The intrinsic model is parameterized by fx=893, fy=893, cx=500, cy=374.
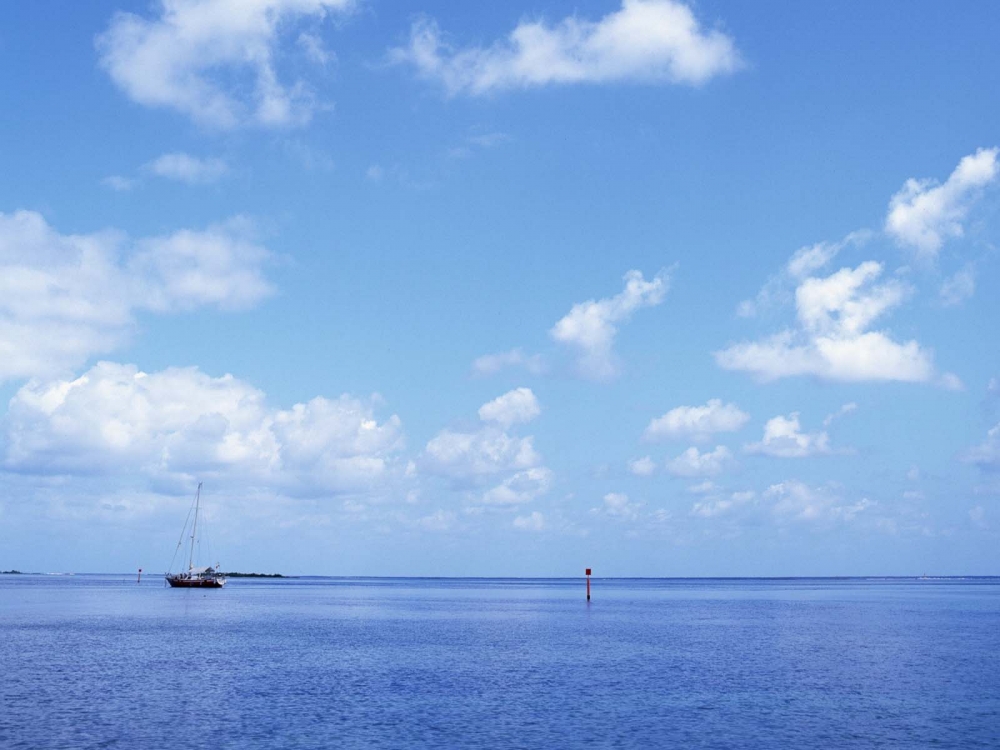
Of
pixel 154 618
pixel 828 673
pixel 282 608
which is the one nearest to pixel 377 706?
pixel 828 673

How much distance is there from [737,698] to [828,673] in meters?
13.2

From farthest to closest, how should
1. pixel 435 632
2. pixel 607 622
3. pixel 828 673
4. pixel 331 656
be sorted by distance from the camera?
pixel 607 622
pixel 435 632
pixel 331 656
pixel 828 673

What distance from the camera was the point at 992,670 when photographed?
57.3 m

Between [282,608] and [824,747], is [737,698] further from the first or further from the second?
[282,608]

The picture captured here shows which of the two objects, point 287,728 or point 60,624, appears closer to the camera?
point 287,728

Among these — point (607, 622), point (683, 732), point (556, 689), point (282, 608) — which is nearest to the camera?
point (683, 732)

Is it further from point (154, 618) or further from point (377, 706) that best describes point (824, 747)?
point (154, 618)

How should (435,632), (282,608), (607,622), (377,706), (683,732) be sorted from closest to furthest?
(683,732)
(377,706)
(435,632)
(607,622)
(282,608)

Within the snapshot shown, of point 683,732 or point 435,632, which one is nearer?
point 683,732

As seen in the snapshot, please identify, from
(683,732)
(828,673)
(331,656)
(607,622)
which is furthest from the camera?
(607,622)

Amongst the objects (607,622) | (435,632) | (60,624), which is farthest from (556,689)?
(60,624)

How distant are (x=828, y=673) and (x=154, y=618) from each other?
276 feet

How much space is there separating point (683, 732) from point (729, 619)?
83250 millimetres

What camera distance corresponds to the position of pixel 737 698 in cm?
4625
